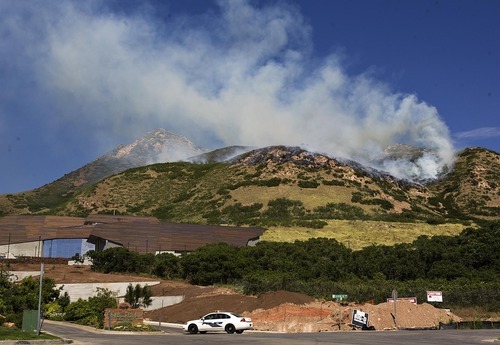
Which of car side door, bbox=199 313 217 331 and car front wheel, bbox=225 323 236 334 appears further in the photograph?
car side door, bbox=199 313 217 331

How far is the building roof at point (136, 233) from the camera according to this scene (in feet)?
258

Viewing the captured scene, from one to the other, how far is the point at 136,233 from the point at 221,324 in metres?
49.2

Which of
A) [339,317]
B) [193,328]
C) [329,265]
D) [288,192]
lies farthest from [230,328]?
[288,192]

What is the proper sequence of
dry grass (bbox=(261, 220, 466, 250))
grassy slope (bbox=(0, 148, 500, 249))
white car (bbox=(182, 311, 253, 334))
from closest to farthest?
white car (bbox=(182, 311, 253, 334)) < dry grass (bbox=(261, 220, 466, 250)) < grassy slope (bbox=(0, 148, 500, 249))

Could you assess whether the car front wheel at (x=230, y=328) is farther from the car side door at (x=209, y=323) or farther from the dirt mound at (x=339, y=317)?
the dirt mound at (x=339, y=317)

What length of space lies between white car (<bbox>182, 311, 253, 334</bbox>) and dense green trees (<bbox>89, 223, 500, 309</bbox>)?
1632cm

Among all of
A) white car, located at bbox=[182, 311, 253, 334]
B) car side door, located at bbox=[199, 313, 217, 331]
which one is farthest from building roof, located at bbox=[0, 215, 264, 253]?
white car, located at bbox=[182, 311, 253, 334]

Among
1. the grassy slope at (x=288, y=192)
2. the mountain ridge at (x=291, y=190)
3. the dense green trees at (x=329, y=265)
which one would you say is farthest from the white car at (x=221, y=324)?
the mountain ridge at (x=291, y=190)

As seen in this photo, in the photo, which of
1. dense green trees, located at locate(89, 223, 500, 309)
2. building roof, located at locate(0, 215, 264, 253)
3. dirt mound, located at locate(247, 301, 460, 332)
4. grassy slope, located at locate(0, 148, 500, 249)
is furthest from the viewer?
grassy slope, located at locate(0, 148, 500, 249)

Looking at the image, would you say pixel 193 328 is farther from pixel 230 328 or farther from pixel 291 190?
pixel 291 190

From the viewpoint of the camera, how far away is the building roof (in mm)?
78562

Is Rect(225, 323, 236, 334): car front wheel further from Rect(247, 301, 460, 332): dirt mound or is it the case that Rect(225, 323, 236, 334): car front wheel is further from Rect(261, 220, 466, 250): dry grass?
Rect(261, 220, 466, 250): dry grass

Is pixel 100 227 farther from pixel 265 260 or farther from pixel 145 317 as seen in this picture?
pixel 145 317

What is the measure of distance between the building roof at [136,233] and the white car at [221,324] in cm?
4601
